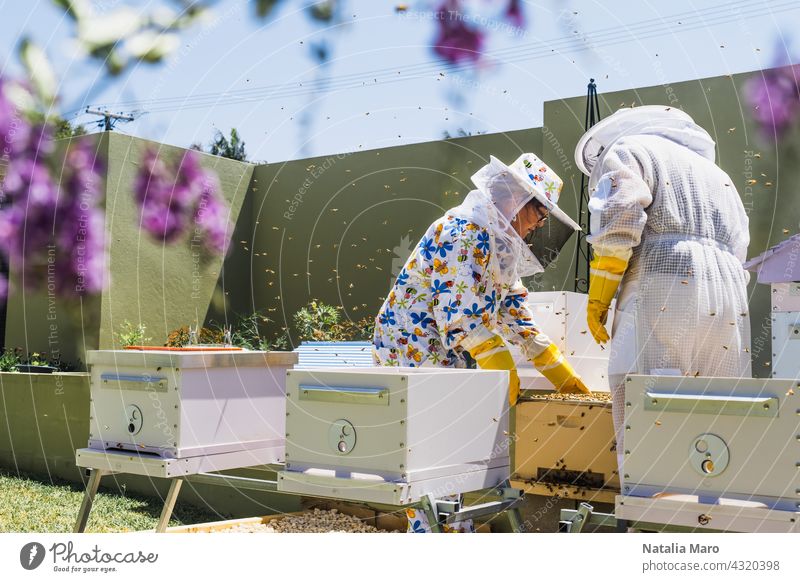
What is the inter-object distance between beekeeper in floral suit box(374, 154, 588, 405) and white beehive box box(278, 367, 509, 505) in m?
0.48

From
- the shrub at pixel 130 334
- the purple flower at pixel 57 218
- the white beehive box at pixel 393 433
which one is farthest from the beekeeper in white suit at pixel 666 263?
the purple flower at pixel 57 218

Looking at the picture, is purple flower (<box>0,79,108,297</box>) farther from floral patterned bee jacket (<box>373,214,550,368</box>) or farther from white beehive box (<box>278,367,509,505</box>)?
white beehive box (<box>278,367,509,505</box>)

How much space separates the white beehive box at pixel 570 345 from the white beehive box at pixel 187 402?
1.08 m

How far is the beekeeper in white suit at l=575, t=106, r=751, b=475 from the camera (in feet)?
9.53

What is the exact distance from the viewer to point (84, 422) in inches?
252

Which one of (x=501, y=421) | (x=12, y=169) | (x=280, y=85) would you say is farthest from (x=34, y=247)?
(x=501, y=421)

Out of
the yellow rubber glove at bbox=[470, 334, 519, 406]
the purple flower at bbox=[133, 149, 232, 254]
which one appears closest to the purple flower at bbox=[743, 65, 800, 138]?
the yellow rubber glove at bbox=[470, 334, 519, 406]

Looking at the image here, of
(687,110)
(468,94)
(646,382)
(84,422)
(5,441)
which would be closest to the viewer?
(646,382)

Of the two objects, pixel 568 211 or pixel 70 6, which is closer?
pixel 70 6

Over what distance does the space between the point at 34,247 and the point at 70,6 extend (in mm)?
5877

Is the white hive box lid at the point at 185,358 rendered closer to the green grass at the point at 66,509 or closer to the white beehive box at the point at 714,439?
the white beehive box at the point at 714,439

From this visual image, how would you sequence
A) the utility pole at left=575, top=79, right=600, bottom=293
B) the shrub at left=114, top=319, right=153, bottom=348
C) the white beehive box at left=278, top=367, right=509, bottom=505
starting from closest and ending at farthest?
the white beehive box at left=278, top=367, right=509, bottom=505 → the utility pole at left=575, top=79, right=600, bottom=293 → the shrub at left=114, top=319, right=153, bottom=348
